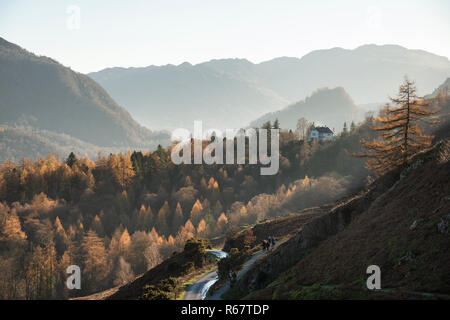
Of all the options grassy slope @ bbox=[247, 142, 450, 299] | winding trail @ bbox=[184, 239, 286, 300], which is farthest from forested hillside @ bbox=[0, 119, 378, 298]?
grassy slope @ bbox=[247, 142, 450, 299]

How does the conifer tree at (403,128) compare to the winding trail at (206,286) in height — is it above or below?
above

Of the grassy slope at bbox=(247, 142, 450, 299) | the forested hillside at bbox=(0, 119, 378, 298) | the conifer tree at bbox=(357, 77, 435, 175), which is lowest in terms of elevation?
the forested hillside at bbox=(0, 119, 378, 298)

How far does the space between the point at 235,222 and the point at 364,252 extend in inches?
3093

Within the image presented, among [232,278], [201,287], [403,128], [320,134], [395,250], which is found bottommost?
[201,287]

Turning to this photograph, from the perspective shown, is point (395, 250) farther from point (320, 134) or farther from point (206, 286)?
point (320, 134)

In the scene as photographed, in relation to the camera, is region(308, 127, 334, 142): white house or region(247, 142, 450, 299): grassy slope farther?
region(308, 127, 334, 142): white house

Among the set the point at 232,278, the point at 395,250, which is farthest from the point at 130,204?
the point at 395,250

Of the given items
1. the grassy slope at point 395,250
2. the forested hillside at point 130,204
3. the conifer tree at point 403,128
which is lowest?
the forested hillside at point 130,204

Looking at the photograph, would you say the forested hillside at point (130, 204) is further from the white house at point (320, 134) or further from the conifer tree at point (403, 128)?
the conifer tree at point (403, 128)

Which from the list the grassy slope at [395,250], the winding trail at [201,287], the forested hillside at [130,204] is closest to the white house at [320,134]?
the forested hillside at [130,204]

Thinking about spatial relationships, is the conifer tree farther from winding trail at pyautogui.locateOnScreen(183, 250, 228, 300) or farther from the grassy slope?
winding trail at pyautogui.locateOnScreen(183, 250, 228, 300)

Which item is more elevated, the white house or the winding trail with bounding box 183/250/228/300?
the white house

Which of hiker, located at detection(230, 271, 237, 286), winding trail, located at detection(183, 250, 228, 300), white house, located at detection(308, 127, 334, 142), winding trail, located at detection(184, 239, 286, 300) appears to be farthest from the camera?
white house, located at detection(308, 127, 334, 142)
